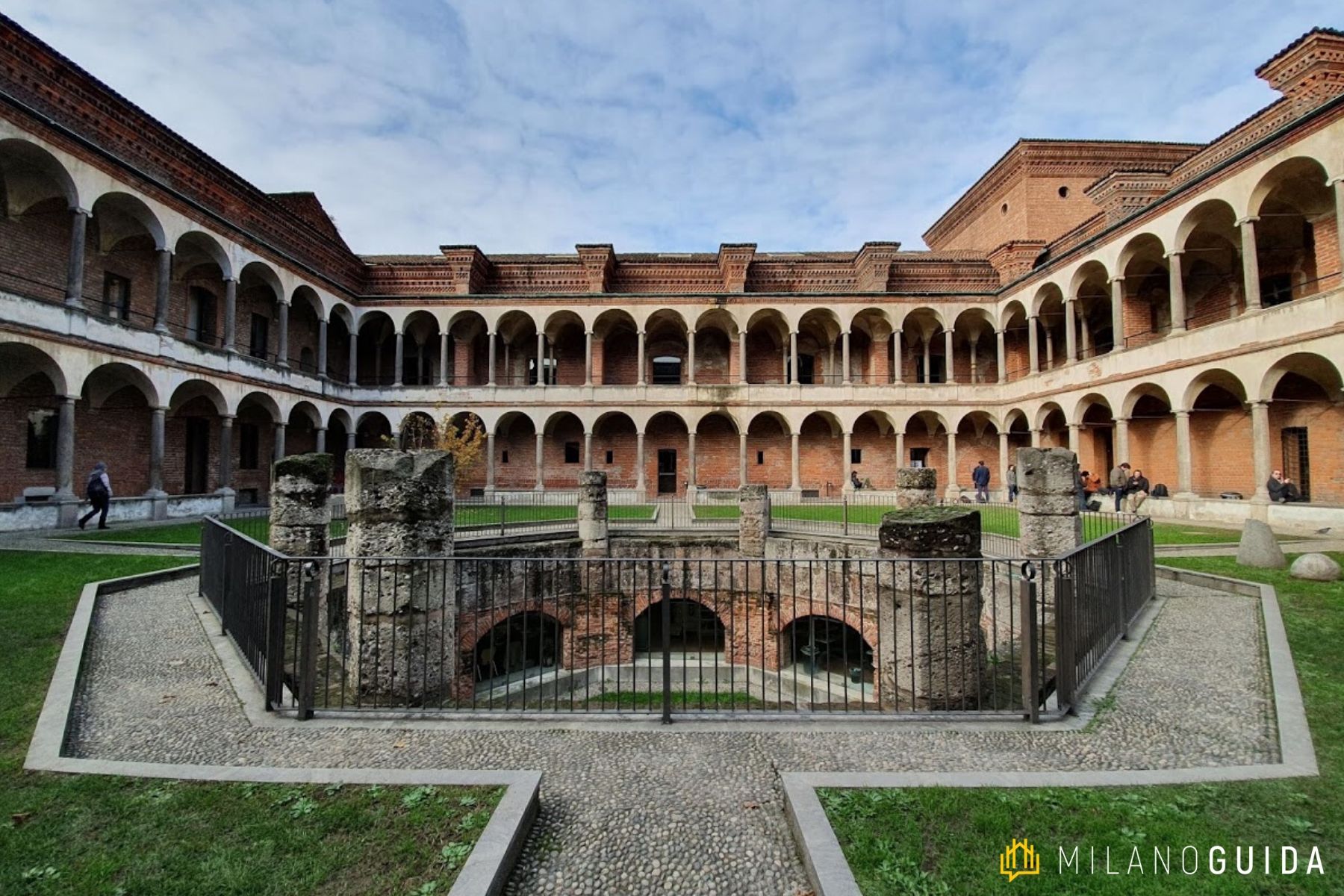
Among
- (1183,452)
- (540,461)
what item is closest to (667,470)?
(540,461)

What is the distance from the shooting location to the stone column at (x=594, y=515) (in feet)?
43.2

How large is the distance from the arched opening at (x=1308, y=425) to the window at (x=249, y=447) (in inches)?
1416

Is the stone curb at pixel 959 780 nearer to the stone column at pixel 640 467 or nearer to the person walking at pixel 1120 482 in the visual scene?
the person walking at pixel 1120 482

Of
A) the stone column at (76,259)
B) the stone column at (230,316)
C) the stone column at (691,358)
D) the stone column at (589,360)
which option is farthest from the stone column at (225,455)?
the stone column at (691,358)

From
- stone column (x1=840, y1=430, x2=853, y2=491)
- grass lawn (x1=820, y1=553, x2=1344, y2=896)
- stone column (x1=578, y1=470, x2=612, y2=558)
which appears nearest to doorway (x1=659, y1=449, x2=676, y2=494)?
stone column (x1=840, y1=430, x2=853, y2=491)

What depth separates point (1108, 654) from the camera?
5957 mm

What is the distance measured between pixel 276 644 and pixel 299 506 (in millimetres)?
4063

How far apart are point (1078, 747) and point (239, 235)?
2667 centimetres

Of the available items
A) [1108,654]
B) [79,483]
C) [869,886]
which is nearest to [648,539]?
[1108,654]

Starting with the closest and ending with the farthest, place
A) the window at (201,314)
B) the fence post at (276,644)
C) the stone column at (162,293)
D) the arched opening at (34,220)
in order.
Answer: the fence post at (276,644), the arched opening at (34,220), the stone column at (162,293), the window at (201,314)

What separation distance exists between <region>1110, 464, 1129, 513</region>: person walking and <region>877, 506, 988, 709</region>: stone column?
14.7 meters

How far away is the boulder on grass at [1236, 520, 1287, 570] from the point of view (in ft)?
31.1

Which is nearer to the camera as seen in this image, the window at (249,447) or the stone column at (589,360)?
the window at (249,447)

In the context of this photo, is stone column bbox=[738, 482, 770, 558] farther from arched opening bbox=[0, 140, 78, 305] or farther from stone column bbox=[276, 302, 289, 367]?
stone column bbox=[276, 302, 289, 367]
